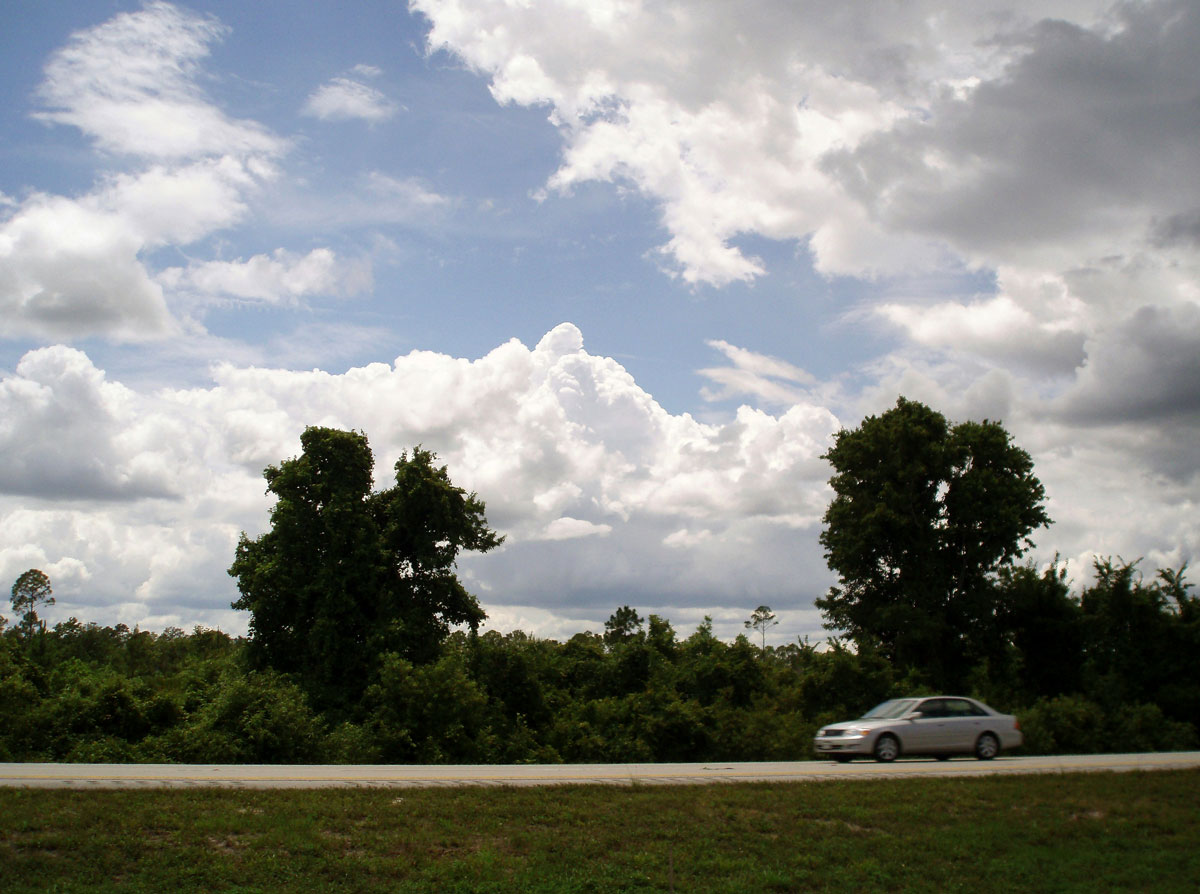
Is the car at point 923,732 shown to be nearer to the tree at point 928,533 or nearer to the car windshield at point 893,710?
the car windshield at point 893,710

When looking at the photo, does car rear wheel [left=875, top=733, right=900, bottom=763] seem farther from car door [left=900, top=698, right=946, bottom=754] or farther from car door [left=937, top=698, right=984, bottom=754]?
car door [left=937, top=698, right=984, bottom=754]

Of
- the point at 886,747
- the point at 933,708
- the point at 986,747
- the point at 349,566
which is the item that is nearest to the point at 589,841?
the point at 886,747

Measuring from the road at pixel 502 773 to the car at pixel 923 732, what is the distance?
1.26 ft

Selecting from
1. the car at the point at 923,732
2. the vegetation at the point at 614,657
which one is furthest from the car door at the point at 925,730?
the vegetation at the point at 614,657

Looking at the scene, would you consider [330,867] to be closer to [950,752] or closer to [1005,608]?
[950,752]

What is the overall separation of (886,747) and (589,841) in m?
10.7

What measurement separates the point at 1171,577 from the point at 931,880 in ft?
114

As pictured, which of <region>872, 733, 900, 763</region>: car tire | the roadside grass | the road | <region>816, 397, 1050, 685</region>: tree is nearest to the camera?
the roadside grass

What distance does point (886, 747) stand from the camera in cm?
1956

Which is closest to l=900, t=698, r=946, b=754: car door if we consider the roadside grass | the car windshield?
the car windshield

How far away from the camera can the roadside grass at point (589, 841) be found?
1000cm

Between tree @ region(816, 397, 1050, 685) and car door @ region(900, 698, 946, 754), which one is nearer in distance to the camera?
car door @ region(900, 698, 946, 754)

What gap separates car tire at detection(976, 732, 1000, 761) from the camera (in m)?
20.5

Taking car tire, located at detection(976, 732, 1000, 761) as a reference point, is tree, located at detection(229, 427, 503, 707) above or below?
above
